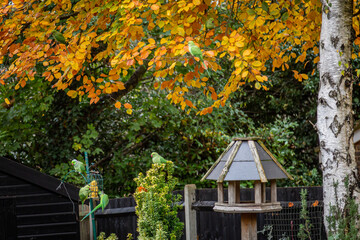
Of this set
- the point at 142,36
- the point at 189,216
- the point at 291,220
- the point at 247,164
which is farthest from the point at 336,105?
the point at 142,36

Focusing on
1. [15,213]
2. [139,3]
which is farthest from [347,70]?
[15,213]

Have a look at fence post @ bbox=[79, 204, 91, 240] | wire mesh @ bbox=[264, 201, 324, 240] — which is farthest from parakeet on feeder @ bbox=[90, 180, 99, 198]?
wire mesh @ bbox=[264, 201, 324, 240]

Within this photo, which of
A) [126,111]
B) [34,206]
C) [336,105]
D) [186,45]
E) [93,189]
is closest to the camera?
[336,105]

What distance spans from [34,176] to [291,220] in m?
3.44

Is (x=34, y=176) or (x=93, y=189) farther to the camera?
(x=34, y=176)

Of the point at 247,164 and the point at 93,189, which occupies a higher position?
the point at 247,164

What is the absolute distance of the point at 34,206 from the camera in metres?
6.64

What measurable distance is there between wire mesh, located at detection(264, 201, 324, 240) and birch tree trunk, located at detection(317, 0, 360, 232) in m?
2.33

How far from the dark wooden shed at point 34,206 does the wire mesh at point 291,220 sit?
2653 mm

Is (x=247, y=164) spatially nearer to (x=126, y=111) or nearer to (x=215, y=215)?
(x=215, y=215)

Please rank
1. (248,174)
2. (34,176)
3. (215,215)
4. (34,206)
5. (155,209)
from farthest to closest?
(215,215) < (34,206) < (34,176) < (155,209) < (248,174)

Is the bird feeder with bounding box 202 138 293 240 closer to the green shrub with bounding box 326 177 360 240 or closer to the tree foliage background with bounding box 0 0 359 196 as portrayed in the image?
the green shrub with bounding box 326 177 360 240

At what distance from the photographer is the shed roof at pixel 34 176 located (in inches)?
255

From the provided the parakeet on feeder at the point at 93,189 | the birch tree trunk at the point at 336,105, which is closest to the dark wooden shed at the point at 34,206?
the parakeet on feeder at the point at 93,189
